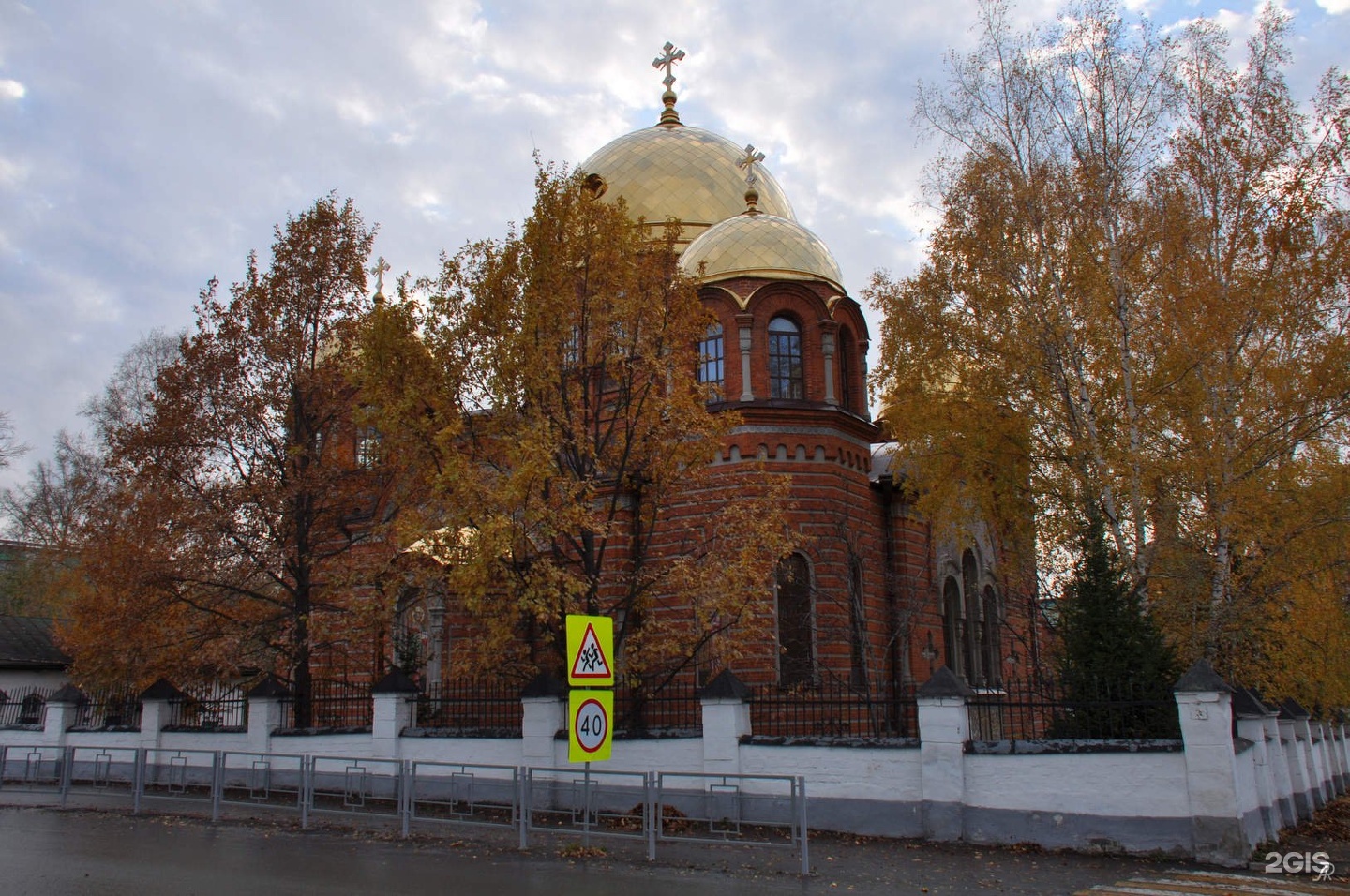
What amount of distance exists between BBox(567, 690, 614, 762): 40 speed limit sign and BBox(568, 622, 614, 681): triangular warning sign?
0.51ft

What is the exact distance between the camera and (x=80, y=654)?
57.8 ft

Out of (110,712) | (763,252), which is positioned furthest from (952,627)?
(110,712)

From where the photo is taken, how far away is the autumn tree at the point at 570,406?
14062mm

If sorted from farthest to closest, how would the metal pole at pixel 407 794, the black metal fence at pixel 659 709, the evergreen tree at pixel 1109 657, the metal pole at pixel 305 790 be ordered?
the black metal fence at pixel 659 709
the metal pole at pixel 305 790
the metal pole at pixel 407 794
the evergreen tree at pixel 1109 657

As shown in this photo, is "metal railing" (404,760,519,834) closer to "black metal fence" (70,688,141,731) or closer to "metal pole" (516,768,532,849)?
"metal pole" (516,768,532,849)

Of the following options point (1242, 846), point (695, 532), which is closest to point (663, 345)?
point (695, 532)

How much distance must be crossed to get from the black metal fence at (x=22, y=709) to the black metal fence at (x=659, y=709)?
12.6 metres

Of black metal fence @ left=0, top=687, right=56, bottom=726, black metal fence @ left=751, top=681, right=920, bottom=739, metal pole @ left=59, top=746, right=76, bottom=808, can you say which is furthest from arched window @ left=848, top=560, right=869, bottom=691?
black metal fence @ left=0, top=687, right=56, bottom=726

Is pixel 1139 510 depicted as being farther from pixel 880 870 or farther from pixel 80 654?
pixel 80 654

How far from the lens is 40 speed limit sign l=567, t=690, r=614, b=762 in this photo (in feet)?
31.7

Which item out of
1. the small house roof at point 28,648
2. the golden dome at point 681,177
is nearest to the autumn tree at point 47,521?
the small house roof at point 28,648

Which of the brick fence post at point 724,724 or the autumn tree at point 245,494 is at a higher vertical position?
the autumn tree at point 245,494

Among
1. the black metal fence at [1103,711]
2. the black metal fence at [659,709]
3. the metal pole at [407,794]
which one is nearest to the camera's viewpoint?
the black metal fence at [1103,711]

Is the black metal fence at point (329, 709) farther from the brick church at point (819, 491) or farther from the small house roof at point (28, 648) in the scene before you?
the small house roof at point (28, 648)
